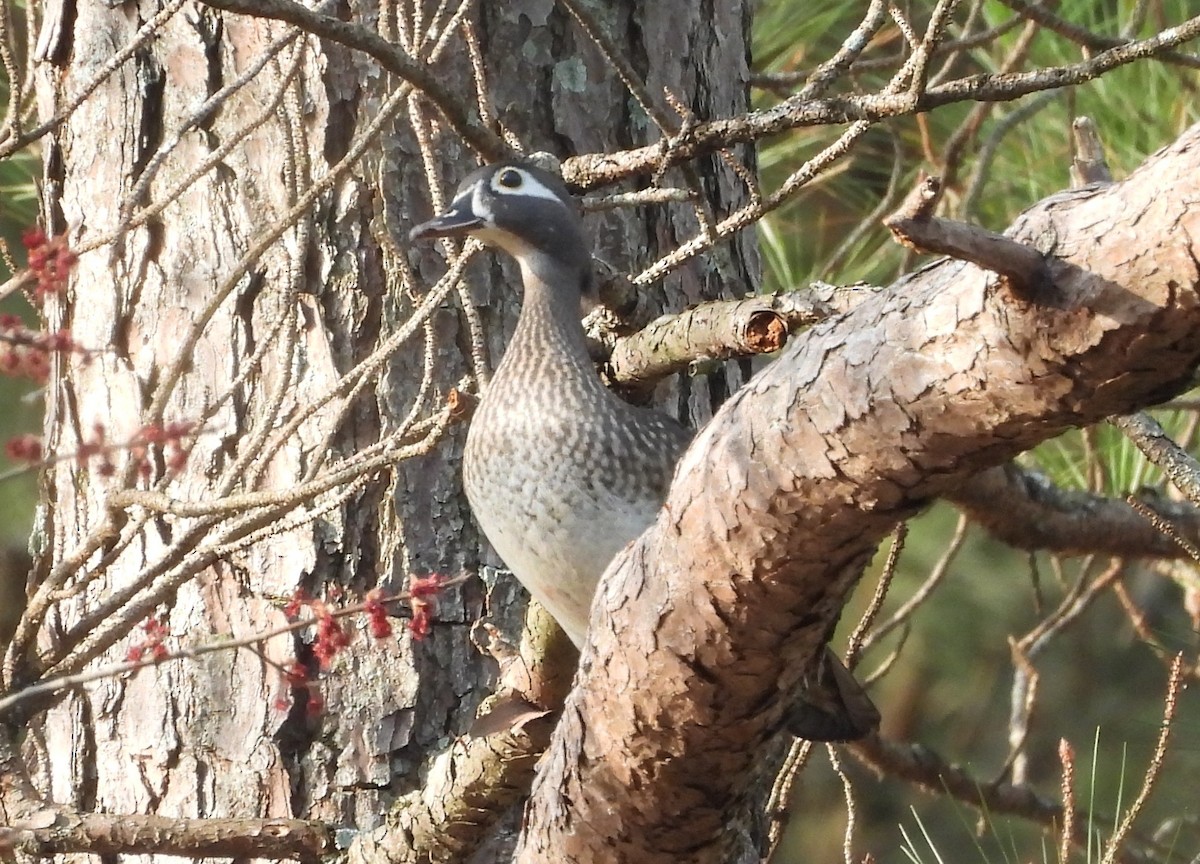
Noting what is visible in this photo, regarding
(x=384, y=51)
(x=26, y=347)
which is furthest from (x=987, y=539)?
(x=26, y=347)

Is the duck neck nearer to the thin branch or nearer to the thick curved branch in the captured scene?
the thin branch

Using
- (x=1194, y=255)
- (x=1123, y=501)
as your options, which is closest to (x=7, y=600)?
(x=1123, y=501)

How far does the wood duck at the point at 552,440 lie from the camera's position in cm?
208

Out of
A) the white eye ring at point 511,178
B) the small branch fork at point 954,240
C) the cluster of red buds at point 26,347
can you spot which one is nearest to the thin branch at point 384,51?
the white eye ring at point 511,178

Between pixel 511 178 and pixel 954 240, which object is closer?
pixel 954 240

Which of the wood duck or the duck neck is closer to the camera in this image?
the wood duck

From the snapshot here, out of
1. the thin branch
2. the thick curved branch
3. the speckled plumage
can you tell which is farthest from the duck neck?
the thick curved branch

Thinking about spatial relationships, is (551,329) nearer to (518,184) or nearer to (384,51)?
(518,184)

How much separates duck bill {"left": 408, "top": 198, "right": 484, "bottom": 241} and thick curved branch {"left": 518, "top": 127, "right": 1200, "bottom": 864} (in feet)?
2.36

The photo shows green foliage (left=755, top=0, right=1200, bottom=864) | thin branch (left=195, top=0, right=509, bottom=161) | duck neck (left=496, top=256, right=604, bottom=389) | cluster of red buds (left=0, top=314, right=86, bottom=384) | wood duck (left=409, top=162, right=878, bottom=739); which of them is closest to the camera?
cluster of red buds (left=0, top=314, right=86, bottom=384)

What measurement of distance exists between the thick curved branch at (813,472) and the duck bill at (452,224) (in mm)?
719

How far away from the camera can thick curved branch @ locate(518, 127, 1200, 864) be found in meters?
1.04

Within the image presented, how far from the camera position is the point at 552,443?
2166mm

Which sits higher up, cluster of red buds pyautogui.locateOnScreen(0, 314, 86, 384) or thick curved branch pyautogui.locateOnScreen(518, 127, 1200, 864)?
cluster of red buds pyautogui.locateOnScreen(0, 314, 86, 384)
